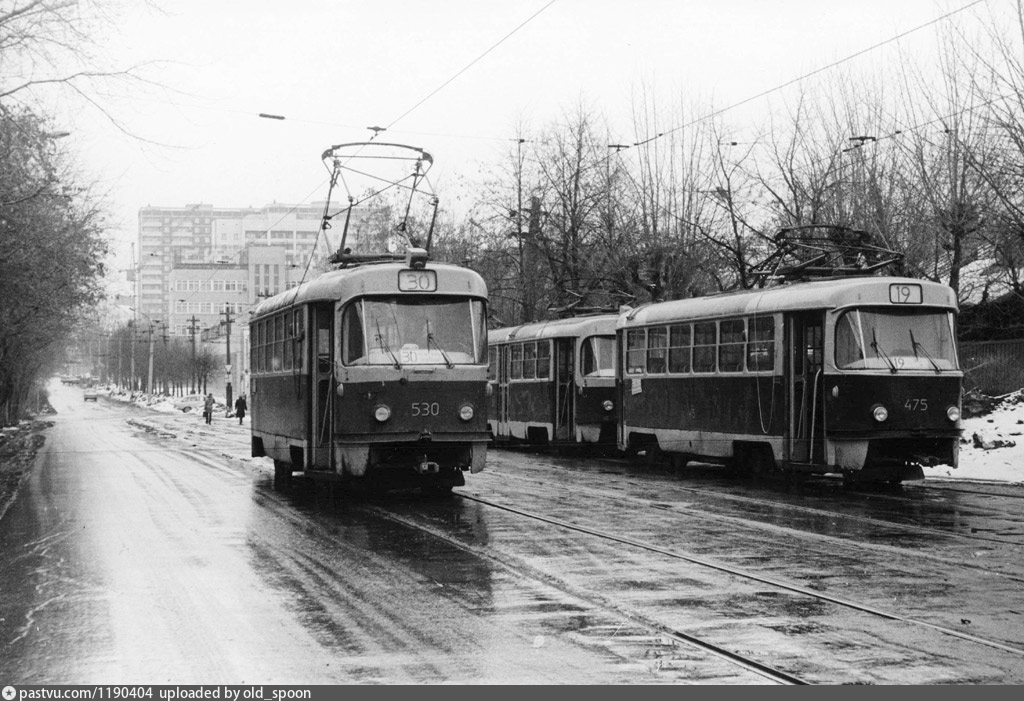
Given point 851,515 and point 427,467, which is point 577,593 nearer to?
point 851,515

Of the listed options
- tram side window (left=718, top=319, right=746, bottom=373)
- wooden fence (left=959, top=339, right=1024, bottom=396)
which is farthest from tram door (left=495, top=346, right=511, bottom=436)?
tram side window (left=718, top=319, right=746, bottom=373)

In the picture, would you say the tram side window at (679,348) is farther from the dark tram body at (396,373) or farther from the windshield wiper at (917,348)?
the dark tram body at (396,373)

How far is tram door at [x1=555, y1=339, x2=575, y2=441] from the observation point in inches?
1156

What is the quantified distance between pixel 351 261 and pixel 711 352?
6517mm

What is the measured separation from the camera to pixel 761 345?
66.5 ft

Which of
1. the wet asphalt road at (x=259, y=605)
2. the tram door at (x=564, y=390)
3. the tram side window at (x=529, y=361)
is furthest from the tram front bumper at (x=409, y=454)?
the tram side window at (x=529, y=361)

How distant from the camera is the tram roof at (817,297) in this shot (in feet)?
60.3

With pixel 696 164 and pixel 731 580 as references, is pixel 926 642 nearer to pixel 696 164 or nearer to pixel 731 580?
pixel 731 580

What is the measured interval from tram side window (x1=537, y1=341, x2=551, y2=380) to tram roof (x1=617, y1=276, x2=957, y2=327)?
7.62m

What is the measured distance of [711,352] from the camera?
2200 centimetres

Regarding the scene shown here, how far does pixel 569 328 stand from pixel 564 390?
1436 millimetres
